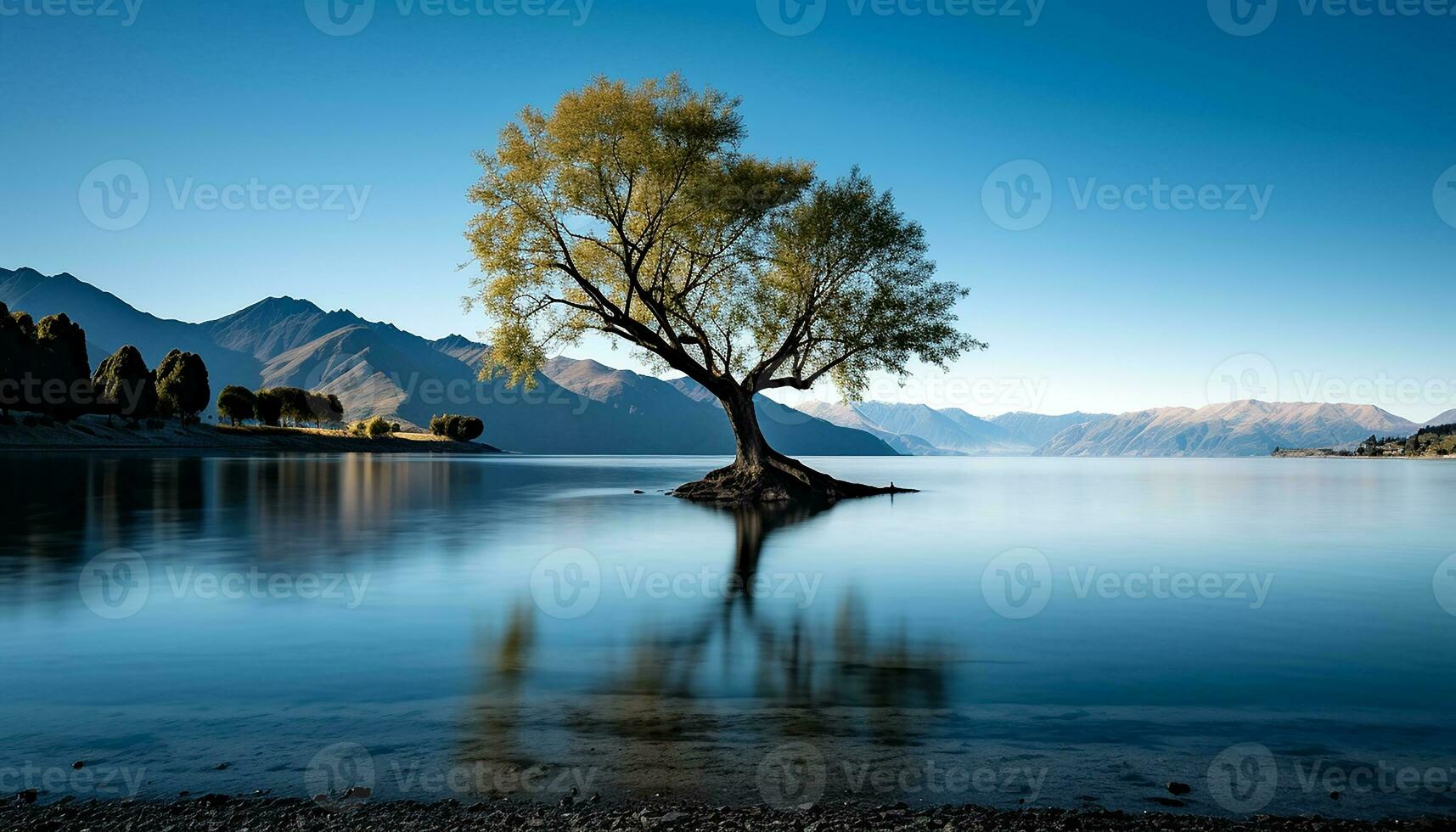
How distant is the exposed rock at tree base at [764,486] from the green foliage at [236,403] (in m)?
147

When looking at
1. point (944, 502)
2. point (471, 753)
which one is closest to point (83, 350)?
point (944, 502)

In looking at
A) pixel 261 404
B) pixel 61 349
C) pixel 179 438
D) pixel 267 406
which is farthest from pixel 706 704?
pixel 267 406

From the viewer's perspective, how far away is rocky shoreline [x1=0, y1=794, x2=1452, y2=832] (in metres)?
5.44

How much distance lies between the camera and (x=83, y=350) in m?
110

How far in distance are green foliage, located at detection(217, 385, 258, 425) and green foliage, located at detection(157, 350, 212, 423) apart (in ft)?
74.1

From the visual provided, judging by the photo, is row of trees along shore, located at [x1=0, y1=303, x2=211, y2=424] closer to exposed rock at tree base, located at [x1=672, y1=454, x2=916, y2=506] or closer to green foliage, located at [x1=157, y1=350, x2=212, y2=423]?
green foliage, located at [x1=157, y1=350, x2=212, y2=423]

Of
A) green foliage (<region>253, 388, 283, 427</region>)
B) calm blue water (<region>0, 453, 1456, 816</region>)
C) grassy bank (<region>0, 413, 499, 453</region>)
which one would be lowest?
calm blue water (<region>0, 453, 1456, 816</region>)

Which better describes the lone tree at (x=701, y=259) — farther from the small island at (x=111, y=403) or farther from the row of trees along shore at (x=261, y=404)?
the row of trees along shore at (x=261, y=404)

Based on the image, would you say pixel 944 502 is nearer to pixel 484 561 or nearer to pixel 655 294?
pixel 655 294

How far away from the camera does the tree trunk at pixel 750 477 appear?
45.0 m

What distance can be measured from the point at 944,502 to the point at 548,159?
28.3m

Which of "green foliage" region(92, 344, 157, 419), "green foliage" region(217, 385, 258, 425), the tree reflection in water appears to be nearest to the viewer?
the tree reflection in water

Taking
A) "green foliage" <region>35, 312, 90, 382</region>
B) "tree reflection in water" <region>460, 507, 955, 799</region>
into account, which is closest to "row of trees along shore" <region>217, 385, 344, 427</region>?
"green foliage" <region>35, 312, 90, 382</region>

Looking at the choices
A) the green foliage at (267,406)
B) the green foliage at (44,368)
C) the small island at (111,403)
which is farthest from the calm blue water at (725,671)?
the green foliage at (267,406)
